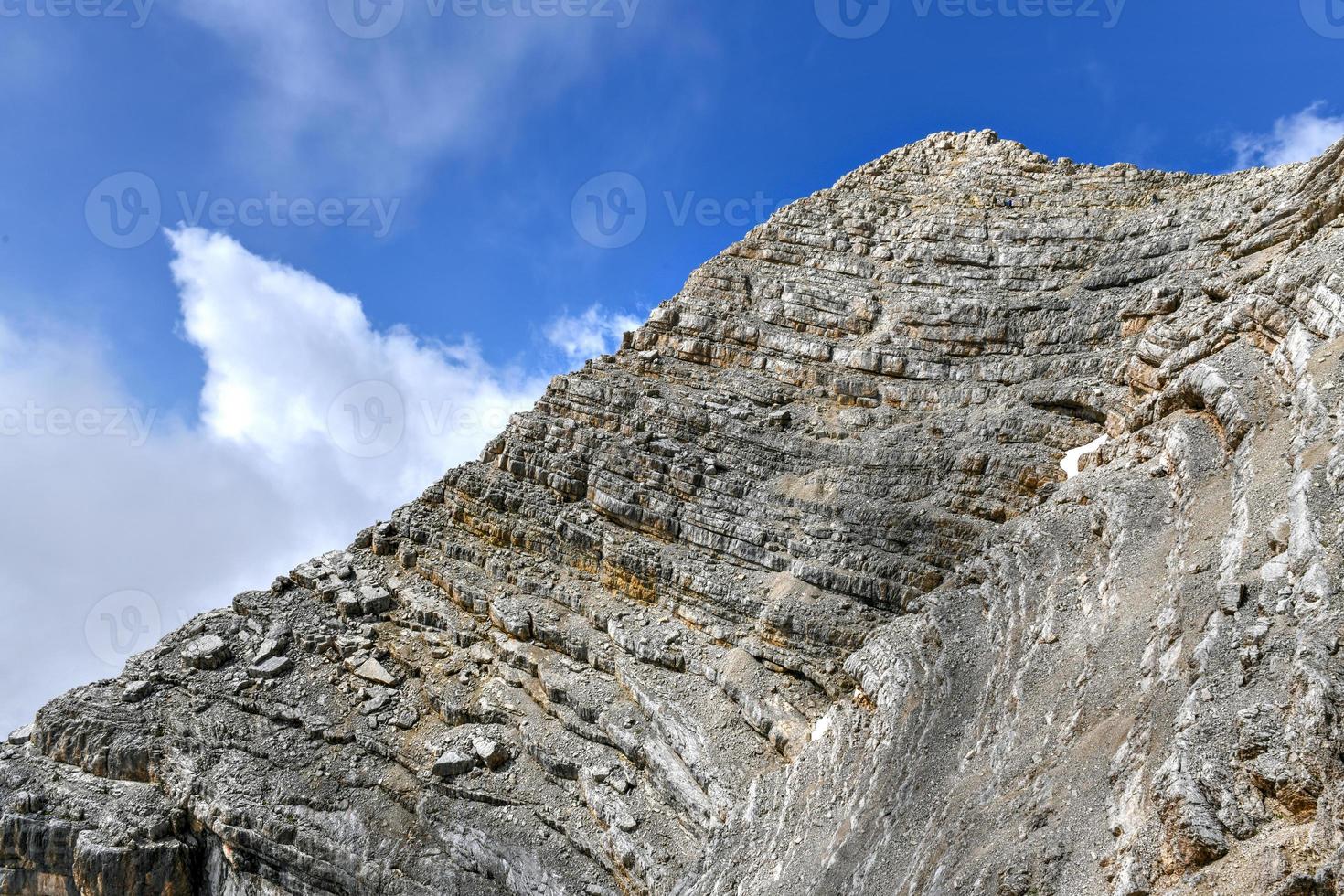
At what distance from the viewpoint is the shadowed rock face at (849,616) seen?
45.5 feet

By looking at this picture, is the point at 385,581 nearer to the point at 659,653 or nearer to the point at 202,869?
the point at 202,869

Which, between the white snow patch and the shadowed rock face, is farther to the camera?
the white snow patch

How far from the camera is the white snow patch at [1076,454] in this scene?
87.4 ft

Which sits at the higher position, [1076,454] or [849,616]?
[1076,454]

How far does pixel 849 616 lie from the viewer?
25.7 metres

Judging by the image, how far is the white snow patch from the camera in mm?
26648

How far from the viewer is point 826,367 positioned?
110 feet

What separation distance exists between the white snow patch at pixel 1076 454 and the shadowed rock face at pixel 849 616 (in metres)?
0.34

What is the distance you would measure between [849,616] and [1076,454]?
9.45 meters

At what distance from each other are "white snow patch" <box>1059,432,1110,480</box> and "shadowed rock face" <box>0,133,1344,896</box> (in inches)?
13.6

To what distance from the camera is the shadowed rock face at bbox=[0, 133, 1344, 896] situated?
13.9m

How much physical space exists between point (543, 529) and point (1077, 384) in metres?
20.3

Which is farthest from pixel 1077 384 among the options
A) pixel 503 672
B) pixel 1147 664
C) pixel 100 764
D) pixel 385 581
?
pixel 100 764

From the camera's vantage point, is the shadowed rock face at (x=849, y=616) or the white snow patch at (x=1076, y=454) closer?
the shadowed rock face at (x=849, y=616)
